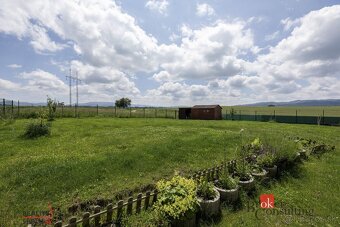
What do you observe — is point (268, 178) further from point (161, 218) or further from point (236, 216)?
point (161, 218)

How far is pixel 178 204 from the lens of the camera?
442 cm

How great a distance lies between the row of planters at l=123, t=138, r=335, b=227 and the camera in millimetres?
4477

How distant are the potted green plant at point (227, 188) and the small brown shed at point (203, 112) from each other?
37275mm

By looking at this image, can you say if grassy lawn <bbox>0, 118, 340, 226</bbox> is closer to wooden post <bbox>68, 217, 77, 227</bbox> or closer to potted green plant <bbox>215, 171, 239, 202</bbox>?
potted green plant <bbox>215, 171, 239, 202</bbox>

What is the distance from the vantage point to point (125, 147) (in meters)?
10.9

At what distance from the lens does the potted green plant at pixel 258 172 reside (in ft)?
23.8

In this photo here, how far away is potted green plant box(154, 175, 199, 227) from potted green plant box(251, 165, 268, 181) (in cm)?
321

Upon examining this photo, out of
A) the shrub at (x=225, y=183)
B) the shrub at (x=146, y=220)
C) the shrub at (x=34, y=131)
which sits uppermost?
the shrub at (x=34, y=131)

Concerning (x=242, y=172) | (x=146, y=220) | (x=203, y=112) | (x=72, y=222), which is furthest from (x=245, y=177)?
(x=203, y=112)

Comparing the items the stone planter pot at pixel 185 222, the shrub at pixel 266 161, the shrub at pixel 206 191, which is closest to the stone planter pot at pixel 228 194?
the shrub at pixel 206 191

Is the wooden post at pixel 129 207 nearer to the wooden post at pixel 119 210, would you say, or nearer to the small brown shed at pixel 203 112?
the wooden post at pixel 119 210

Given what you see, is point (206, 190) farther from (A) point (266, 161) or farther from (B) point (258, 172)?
(A) point (266, 161)

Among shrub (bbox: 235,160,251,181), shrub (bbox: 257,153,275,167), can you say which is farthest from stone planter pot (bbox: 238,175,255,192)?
shrub (bbox: 257,153,275,167)

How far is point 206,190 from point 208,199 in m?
0.21
